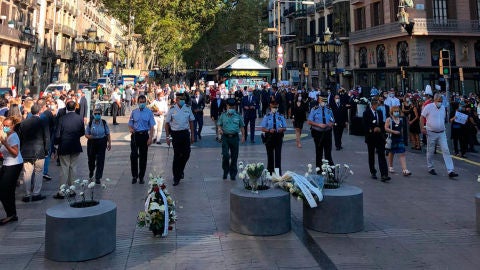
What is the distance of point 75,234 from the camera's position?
470 centimetres

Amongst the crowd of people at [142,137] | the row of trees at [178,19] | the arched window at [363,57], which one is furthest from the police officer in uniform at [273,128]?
the arched window at [363,57]

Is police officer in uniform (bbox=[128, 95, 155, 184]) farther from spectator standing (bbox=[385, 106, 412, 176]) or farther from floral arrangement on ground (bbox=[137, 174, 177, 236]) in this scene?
spectator standing (bbox=[385, 106, 412, 176])

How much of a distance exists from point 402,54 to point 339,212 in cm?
3420

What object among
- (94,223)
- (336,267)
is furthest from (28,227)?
(336,267)

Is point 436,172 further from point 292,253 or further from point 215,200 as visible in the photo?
point 292,253

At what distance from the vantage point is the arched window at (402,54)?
35.8m

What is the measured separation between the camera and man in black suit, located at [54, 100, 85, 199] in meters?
7.93

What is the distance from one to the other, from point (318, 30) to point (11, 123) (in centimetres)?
4895

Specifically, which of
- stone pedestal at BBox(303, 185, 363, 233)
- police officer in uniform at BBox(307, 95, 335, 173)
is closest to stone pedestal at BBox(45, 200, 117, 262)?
stone pedestal at BBox(303, 185, 363, 233)

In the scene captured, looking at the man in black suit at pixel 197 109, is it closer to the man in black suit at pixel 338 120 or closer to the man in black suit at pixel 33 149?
the man in black suit at pixel 338 120

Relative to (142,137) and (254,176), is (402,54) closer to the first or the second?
(142,137)

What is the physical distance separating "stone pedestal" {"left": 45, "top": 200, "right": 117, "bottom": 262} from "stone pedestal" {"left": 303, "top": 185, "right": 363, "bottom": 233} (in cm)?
285

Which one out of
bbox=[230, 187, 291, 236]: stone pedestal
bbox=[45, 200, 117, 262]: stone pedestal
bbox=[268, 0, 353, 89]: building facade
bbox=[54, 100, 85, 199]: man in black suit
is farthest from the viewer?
bbox=[268, 0, 353, 89]: building facade

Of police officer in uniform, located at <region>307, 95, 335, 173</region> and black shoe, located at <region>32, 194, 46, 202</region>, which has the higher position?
police officer in uniform, located at <region>307, 95, 335, 173</region>
